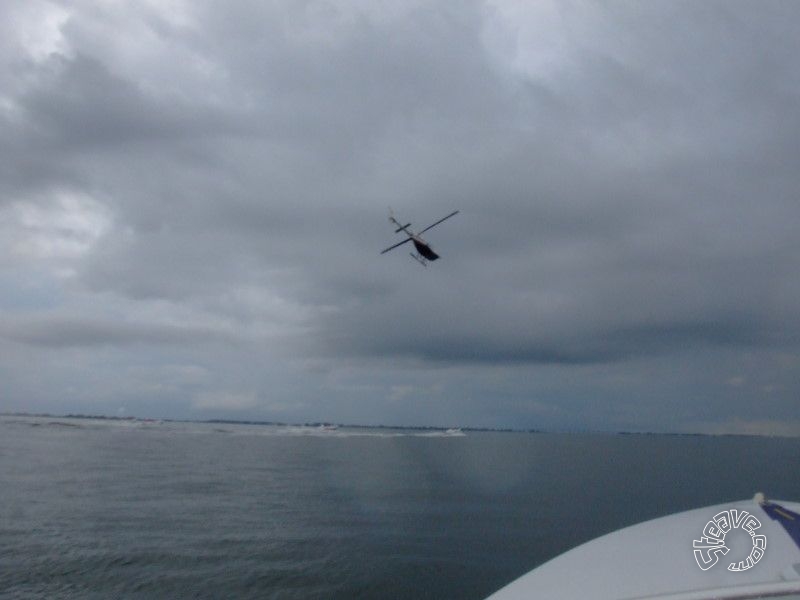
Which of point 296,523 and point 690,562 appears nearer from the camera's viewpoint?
point 690,562

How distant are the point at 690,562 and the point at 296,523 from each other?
1081 inches

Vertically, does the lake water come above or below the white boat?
below

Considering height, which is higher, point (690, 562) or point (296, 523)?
point (690, 562)

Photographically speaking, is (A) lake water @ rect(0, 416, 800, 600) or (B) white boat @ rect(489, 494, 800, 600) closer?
(B) white boat @ rect(489, 494, 800, 600)

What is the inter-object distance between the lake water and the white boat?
49.1 ft

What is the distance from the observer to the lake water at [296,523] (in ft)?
69.6

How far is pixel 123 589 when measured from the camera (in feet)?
66.4

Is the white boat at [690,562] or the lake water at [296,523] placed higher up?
the white boat at [690,562]

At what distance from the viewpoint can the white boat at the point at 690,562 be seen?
17.0 ft

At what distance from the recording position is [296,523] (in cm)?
3092

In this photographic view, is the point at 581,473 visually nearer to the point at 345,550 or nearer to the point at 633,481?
the point at 633,481

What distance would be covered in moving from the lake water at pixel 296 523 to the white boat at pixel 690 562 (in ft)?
49.1

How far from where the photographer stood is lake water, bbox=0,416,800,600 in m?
21.2

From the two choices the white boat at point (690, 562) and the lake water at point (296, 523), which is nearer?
the white boat at point (690, 562)
